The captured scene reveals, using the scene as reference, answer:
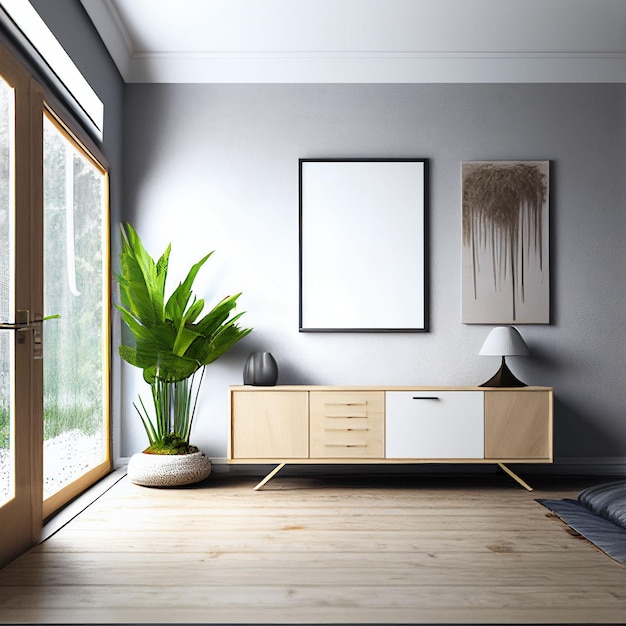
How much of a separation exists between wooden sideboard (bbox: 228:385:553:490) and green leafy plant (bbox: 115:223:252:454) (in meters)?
0.32

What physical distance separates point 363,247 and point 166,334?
4.31ft

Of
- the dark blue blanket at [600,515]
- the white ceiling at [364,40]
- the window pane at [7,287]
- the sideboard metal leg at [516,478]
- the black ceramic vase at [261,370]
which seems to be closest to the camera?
the window pane at [7,287]

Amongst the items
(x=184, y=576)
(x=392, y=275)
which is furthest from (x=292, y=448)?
(x=184, y=576)

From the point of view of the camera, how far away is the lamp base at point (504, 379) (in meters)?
4.05

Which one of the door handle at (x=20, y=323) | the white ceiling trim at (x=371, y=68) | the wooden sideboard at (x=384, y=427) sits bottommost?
the wooden sideboard at (x=384, y=427)

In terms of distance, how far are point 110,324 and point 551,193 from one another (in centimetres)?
281

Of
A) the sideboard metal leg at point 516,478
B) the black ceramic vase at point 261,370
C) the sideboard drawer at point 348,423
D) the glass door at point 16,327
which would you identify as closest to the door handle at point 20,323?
the glass door at point 16,327

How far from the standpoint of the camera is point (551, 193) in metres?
4.39

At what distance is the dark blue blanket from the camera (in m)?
2.76

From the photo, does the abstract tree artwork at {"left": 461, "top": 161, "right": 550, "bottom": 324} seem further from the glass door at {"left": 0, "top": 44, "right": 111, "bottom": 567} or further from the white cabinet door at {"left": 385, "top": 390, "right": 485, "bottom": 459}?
the glass door at {"left": 0, "top": 44, "right": 111, "bottom": 567}

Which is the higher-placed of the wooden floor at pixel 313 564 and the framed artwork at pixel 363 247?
the framed artwork at pixel 363 247

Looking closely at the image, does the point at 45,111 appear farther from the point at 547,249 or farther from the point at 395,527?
the point at 547,249

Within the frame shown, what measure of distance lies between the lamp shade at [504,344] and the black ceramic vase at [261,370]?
122cm

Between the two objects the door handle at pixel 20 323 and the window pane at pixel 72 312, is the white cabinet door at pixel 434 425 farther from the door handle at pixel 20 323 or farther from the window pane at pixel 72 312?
the door handle at pixel 20 323
